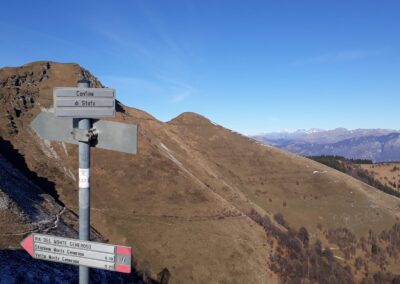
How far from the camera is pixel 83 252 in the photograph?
5895 mm

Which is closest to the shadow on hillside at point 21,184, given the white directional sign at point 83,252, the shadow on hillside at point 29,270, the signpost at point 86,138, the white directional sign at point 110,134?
the shadow on hillside at point 29,270

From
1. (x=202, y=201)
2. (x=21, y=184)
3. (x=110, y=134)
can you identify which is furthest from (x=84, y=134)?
(x=202, y=201)

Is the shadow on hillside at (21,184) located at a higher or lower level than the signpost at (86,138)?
lower

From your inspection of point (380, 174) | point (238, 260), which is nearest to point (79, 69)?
point (238, 260)

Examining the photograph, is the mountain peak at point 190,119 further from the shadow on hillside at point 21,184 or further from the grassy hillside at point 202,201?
the shadow on hillside at point 21,184

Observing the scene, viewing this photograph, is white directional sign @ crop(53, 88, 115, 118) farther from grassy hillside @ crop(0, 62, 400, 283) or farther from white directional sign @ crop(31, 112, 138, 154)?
grassy hillside @ crop(0, 62, 400, 283)

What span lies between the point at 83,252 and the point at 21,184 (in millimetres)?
30314

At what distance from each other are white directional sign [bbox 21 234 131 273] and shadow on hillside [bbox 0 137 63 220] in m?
21.6

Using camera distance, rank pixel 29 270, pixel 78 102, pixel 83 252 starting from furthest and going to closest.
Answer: pixel 29 270 < pixel 83 252 < pixel 78 102

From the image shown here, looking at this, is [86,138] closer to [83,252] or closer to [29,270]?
[83,252]

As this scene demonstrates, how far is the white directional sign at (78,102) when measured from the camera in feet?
18.9

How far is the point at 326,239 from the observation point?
223ft

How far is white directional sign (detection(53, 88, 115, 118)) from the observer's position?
5.76 meters

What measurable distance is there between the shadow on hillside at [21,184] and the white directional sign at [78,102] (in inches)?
887
